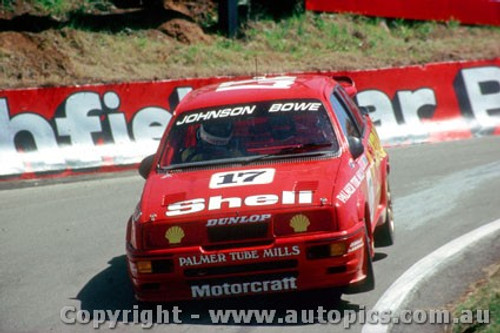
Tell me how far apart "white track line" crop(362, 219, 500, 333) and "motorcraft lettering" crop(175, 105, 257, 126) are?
75.0 inches

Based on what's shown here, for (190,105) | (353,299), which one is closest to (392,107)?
(190,105)

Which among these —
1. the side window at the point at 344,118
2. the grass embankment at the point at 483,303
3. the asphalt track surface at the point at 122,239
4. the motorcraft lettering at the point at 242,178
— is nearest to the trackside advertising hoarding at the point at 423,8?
the asphalt track surface at the point at 122,239

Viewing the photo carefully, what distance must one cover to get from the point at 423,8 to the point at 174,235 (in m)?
19.1

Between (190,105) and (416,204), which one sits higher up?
(190,105)

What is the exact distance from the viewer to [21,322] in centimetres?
759

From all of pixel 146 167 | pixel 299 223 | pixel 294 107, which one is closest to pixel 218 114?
pixel 294 107

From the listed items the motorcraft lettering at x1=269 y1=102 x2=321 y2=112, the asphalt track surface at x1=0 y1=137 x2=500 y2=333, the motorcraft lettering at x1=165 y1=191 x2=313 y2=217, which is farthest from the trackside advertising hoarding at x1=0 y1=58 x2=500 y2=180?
the motorcraft lettering at x1=165 y1=191 x2=313 y2=217

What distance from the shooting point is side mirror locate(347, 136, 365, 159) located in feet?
26.5

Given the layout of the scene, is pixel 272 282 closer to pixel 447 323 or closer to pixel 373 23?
pixel 447 323

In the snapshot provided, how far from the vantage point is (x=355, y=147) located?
8.11 metres

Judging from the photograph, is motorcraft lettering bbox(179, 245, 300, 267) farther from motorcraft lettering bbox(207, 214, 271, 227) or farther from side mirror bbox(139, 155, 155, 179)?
side mirror bbox(139, 155, 155, 179)

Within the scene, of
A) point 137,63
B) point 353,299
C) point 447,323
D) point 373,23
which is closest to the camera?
point 447,323

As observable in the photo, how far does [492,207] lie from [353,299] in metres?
3.94

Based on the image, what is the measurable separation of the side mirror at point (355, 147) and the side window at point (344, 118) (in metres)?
0.18
